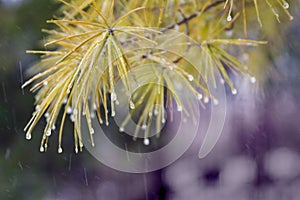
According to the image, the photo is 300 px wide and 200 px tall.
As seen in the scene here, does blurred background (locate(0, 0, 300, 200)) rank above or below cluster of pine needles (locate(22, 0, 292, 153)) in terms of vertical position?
below

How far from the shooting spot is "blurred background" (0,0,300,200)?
165cm

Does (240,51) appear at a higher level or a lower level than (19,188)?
higher

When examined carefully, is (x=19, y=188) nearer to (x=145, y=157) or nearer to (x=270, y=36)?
(x=145, y=157)

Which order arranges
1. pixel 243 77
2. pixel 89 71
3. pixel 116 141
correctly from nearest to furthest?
pixel 89 71 < pixel 243 77 < pixel 116 141

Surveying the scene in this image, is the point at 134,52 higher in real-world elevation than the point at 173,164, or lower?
higher

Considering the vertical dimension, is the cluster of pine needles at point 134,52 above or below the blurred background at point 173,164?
above

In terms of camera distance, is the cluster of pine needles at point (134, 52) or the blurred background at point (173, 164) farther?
the blurred background at point (173, 164)

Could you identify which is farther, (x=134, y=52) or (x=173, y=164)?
(x=173, y=164)

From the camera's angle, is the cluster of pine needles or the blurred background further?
the blurred background

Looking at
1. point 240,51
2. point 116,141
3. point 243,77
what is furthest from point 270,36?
point 116,141

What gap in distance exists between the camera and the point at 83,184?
220cm

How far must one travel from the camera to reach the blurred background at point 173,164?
64.9 inches

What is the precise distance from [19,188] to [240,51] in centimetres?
118

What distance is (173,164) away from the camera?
247 cm
